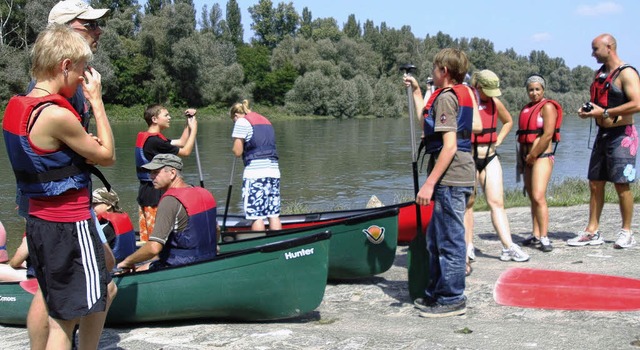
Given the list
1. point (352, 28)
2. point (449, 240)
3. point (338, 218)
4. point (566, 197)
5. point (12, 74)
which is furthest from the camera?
point (352, 28)

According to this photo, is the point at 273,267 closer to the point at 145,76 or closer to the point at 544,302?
the point at 544,302

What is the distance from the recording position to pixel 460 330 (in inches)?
152

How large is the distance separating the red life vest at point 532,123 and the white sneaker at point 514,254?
979 mm

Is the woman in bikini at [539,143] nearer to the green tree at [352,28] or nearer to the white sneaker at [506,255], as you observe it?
the white sneaker at [506,255]

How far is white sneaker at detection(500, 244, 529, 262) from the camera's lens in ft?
18.2

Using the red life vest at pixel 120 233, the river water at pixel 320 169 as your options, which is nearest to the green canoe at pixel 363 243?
the red life vest at pixel 120 233

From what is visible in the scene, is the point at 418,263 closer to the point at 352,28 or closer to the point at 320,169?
the point at 320,169

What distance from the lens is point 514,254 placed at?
18.3 feet

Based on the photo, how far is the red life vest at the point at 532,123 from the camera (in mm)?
5910

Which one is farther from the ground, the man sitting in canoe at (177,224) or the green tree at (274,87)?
the green tree at (274,87)

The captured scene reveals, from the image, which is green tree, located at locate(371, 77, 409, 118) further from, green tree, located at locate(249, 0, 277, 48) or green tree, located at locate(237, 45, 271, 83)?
green tree, located at locate(249, 0, 277, 48)

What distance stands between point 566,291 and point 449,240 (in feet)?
3.18

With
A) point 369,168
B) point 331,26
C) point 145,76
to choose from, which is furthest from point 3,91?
point 331,26

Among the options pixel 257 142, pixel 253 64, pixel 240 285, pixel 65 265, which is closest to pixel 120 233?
pixel 240 285
